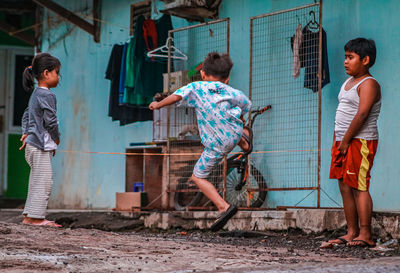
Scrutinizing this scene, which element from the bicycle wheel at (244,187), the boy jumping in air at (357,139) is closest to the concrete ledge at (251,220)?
the boy jumping in air at (357,139)

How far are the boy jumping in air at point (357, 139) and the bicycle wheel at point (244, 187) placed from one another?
329 centimetres

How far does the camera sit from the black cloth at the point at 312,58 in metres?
8.15

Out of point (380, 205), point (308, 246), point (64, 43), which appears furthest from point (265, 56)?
point (64, 43)

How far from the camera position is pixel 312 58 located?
8164 mm

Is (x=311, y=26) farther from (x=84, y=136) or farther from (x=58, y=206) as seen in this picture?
(x=58, y=206)

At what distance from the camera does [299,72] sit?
8320 millimetres

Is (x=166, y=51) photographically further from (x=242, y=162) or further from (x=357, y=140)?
(x=357, y=140)

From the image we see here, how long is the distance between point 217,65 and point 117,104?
5.60 meters

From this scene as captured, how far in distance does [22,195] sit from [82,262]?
11.6 meters

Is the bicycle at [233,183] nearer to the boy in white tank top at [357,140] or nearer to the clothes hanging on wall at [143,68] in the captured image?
the clothes hanging on wall at [143,68]

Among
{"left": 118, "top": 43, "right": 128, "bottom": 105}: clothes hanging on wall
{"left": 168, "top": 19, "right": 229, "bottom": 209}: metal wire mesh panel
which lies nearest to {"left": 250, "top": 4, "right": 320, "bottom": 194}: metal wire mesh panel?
{"left": 168, "top": 19, "right": 229, "bottom": 209}: metal wire mesh panel

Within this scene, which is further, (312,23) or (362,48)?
(312,23)

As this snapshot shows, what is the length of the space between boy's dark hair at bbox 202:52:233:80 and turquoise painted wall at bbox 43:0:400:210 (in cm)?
283

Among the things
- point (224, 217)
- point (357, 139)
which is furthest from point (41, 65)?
point (357, 139)
